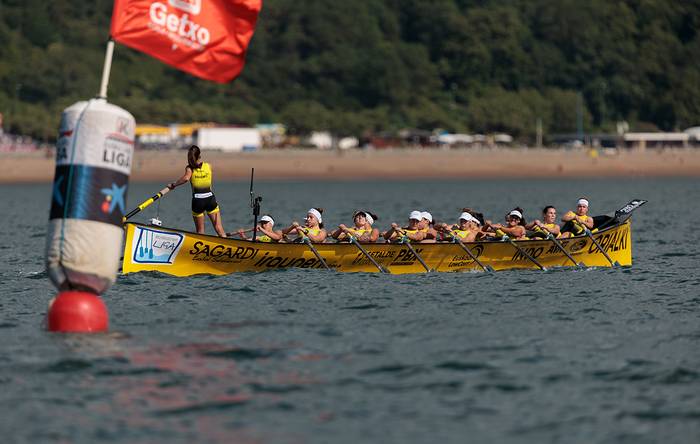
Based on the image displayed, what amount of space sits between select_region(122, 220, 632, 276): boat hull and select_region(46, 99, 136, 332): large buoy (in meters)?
6.28

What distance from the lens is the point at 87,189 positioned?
16297 mm

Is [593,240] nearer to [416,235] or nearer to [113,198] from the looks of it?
[416,235]

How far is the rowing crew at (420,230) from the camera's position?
25328 millimetres

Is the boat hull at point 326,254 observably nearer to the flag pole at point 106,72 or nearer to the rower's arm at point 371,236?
the rower's arm at point 371,236

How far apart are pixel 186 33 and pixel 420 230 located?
10.2 meters

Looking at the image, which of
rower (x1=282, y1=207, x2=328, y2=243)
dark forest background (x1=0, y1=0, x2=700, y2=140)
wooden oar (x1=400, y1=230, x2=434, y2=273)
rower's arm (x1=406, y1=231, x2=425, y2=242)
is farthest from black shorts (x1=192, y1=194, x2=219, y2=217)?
dark forest background (x1=0, y1=0, x2=700, y2=140)

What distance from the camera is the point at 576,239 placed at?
26.8 metres

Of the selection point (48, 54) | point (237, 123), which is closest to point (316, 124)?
point (237, 123)

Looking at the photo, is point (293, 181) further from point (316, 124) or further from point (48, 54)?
point (48, 54)

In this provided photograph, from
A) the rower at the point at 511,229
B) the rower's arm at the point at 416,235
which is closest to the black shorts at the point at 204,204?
the rower's arm at the point at 416,235

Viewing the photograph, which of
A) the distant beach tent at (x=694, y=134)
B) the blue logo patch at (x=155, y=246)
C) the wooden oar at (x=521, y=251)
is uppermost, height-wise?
the distant beach tent at (x=694, y=134)

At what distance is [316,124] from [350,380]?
367ft

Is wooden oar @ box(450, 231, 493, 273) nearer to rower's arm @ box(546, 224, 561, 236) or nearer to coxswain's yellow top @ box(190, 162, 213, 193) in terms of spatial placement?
rower's arm @ box(546, 224, 561, 236)

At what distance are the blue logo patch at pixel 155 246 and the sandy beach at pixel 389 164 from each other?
205ft
